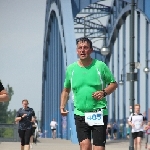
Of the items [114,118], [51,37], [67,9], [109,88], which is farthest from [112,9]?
[109,88]

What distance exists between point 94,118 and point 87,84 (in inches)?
17.9

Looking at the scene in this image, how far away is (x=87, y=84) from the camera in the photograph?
962 centimetres

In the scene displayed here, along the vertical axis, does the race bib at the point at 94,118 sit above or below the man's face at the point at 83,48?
below

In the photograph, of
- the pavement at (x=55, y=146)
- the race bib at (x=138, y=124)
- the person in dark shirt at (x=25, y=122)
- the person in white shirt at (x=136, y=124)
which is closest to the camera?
the person in dark shirt at (x=25, y=122)

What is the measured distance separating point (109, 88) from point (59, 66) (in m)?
42.7

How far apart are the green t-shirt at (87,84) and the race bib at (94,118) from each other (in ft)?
0.25

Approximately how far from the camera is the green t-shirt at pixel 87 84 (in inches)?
378

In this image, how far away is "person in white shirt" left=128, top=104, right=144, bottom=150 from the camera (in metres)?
20.7

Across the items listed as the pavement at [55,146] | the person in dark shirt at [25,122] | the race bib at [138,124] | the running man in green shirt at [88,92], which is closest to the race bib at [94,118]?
the running man in green shirt at [88,92]

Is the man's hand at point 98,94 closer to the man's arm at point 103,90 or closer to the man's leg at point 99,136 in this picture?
the man's arm at point 103,90

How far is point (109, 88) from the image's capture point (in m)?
9.66

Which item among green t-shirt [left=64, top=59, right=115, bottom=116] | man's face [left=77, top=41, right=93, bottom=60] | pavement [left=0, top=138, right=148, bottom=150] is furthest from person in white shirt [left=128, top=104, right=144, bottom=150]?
man's face [left=77, top=41, right=93, bottom=60]

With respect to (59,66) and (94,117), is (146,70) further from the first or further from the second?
(94,117)

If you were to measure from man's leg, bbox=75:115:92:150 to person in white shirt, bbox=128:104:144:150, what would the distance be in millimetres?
10744
